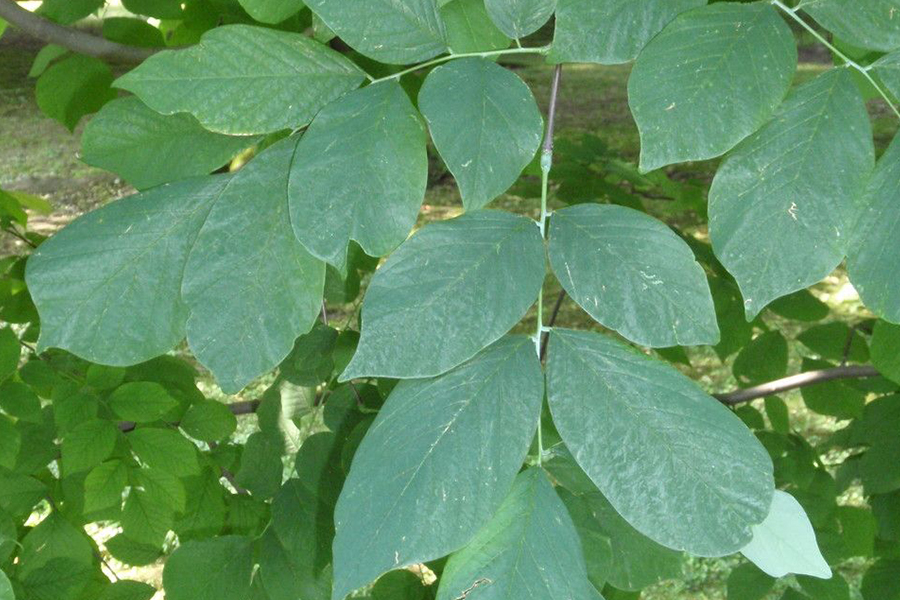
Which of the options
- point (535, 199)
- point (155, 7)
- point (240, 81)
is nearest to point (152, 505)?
point (155, 7)

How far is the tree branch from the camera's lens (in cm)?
102

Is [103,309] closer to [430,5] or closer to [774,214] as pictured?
[430,5]

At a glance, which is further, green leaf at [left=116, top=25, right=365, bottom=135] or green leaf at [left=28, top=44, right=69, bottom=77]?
green leaf at [left=28, top=44, right=69, bottom=77]

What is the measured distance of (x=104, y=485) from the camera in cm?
112

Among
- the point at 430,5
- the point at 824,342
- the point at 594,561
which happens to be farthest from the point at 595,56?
the point at 824,342

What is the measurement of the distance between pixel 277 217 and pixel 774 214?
0.25 metres

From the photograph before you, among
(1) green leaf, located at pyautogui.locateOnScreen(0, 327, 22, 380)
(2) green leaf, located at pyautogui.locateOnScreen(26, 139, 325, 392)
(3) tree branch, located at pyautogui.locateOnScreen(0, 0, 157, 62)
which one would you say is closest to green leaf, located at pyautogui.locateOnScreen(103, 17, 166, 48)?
(3) tree branch, located at pyautogui.locateOnScreen(0, 0, 157, 62)

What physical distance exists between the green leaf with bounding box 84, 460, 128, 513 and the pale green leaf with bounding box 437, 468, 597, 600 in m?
0.76

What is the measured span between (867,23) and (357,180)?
0.28 metres

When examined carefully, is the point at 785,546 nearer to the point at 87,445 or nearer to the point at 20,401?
the point at 87,445

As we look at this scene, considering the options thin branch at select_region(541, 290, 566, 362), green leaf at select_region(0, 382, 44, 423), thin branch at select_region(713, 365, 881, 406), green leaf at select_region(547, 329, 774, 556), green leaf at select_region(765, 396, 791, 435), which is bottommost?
green leaf at select_region(765, 396, 791, 435)

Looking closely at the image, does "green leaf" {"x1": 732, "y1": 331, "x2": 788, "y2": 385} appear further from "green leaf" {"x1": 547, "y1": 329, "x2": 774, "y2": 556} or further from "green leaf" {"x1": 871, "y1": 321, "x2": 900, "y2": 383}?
"green leaf" {"x1": 547, "y1": 329, "x2": 774, "y2": 556}

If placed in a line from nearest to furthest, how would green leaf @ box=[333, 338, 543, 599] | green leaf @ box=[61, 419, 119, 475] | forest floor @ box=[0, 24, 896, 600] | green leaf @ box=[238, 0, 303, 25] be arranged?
green leaf @ box=[333, 338, 543, 599] < green leaf @ box=[238, 0, 303, 25] < green leaf @ box=[61, 419, 119, 475] < forest floor @ box=[0, 24, 896, 600]

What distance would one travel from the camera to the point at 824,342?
5.48 ft
